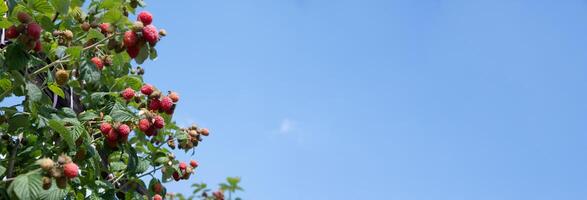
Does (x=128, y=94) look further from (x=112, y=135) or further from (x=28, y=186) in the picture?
(x=28, y=186)

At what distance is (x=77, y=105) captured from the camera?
329 cm

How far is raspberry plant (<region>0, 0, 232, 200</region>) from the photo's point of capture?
A: 6.97 ft

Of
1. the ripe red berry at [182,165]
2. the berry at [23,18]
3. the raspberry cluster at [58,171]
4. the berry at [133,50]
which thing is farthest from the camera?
the ripe red berry at [182,165]

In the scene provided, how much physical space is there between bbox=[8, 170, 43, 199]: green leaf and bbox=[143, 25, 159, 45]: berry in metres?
0.56

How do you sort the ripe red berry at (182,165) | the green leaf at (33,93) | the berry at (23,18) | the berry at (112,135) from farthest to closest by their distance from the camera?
the ripe red berry at (182,165)
the berry at (112,135)
the green leaf at (33,93)
the berry at (23,18)

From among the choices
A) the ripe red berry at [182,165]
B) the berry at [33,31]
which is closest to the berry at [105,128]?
the berry at [33,31]

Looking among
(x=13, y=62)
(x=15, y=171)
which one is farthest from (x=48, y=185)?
(x=15, y=171)

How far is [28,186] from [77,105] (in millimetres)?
1386

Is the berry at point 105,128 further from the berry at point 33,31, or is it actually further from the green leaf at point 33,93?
the berry at point 33,31

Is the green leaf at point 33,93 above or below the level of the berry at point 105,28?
below

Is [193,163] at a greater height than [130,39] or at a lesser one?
greater

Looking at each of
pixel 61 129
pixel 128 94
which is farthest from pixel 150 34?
pixel 128 94

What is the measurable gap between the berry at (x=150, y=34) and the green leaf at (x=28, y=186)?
0.56 metres

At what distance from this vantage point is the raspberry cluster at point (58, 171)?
→ 75.8 inches
